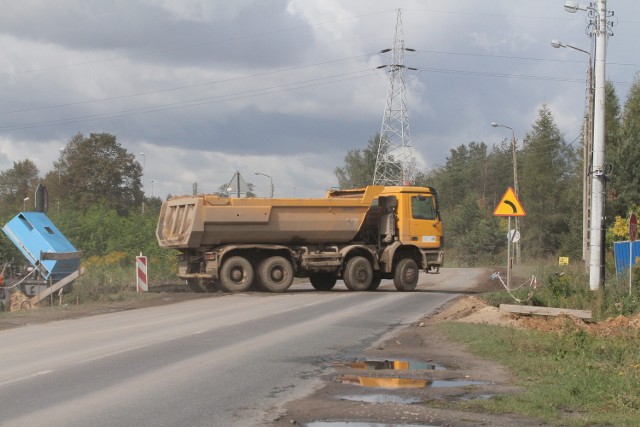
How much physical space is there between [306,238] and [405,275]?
3791 millimetres

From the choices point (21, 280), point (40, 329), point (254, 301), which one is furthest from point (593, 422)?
point (21, 280)

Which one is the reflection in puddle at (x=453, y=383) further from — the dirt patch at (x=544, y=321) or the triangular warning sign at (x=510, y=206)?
the triangular warning sign at (x=510, y=206)

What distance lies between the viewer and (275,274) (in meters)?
28.9

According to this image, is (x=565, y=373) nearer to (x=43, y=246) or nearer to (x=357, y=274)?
(x=43, y=246)

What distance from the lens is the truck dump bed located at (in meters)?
27.7

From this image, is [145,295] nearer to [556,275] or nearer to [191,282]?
[191,282]

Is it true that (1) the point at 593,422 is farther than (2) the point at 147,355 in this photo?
No

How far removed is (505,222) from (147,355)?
77.1 metres

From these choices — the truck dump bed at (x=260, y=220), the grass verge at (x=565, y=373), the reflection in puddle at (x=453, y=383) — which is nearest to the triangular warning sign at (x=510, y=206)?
the grass verge at (x=565, y=373)

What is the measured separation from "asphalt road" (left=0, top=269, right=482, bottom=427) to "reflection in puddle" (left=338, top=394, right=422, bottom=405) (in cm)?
66

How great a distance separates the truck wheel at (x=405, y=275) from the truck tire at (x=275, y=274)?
3927 millimetres

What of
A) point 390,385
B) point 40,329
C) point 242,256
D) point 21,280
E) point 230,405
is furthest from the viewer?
point 242,256

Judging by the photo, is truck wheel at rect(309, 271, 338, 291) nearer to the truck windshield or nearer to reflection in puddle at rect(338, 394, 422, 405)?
the truck windshield

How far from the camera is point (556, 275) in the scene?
→ 2319 cm
